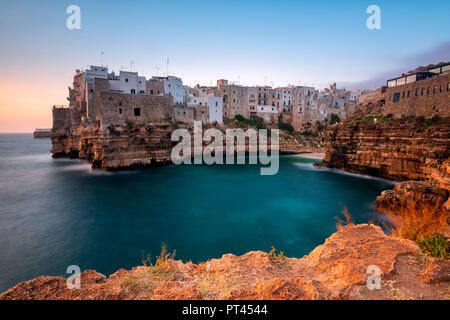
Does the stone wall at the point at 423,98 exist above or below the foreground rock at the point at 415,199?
above

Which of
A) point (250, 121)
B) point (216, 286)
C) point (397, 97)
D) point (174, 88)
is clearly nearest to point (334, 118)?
point (250, 121)

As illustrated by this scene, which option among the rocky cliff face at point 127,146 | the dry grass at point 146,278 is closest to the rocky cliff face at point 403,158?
the dry grass at point 146,278

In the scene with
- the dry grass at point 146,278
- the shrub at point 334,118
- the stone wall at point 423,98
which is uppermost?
the shrub at point 334,118

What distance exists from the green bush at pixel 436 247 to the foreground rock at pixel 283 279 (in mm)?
370

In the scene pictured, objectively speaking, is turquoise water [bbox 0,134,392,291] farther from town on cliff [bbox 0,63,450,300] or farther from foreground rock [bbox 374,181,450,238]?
town on cliff [bbox 0,63,450,300]

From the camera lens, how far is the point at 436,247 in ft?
13.5

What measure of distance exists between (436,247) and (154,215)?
1383 cm

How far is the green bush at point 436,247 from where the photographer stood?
3914 millimetres

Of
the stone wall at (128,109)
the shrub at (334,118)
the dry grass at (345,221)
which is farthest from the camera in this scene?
the shrub at (334,118)

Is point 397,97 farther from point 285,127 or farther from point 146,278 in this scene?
point 285,127

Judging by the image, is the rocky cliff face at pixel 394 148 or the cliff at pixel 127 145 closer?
the rocky cliff face at pixel 394 148

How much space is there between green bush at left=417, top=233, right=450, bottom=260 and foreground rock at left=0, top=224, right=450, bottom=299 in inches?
14.6

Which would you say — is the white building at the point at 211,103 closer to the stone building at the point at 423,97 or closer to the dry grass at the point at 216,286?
the stone building at the point at 423,97
